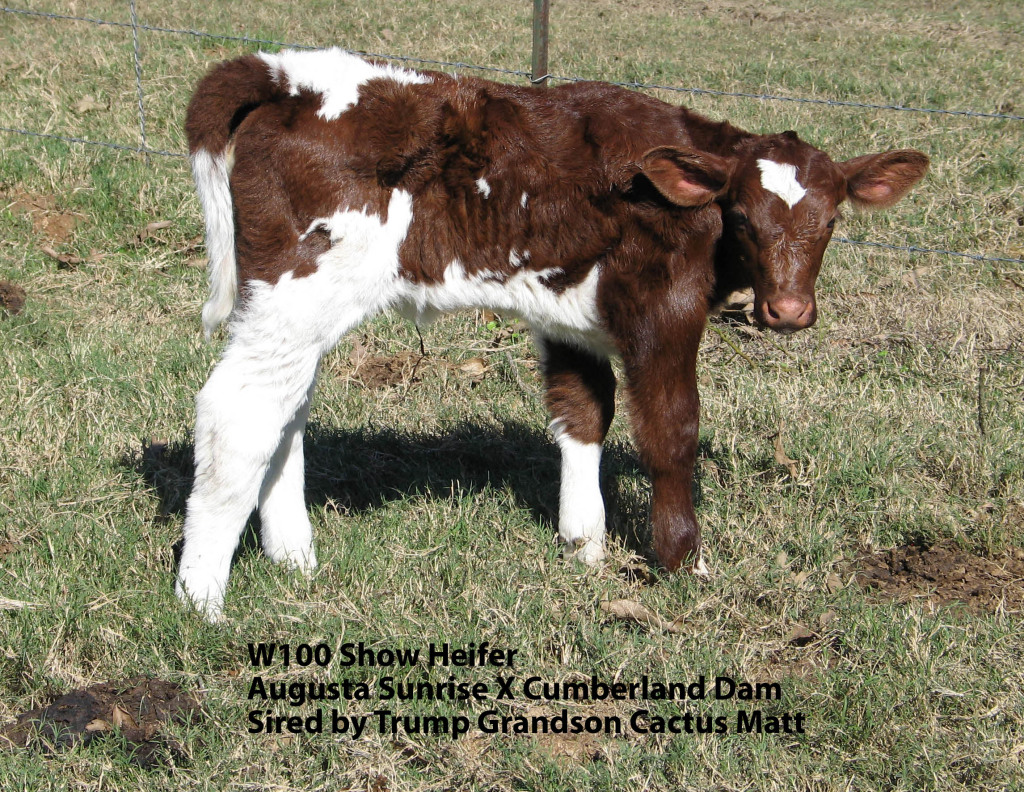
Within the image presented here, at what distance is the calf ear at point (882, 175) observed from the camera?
3.69m

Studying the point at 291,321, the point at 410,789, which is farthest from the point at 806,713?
the point at 291,321

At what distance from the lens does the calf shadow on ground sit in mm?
4574

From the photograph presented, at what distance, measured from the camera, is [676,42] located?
38.5ft

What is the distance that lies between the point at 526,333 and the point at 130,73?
4.88m

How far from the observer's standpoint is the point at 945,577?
13.5ft

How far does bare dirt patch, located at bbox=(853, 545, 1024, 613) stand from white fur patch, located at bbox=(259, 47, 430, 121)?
2.53 m

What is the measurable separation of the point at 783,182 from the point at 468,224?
3.42ft

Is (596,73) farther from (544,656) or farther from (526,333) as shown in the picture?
(544,656)

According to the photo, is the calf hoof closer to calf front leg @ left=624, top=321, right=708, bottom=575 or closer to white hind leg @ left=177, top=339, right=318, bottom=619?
calf front leg @ left=624, top=321, right=708, bottom=575

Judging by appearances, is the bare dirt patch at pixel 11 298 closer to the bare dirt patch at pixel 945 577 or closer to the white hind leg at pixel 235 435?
the white hind leg at pixel 235 435

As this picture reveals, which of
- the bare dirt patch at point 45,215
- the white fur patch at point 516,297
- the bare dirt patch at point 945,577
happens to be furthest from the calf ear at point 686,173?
the bare dirt patch at point 45,215

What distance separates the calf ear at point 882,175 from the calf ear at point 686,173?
48 cm

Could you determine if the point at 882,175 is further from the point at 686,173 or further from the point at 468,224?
the point at 468,224

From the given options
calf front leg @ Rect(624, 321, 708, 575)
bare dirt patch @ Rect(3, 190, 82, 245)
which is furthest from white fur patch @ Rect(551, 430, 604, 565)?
bare dirt patch @ Rect(3, 190, 82, 245)
